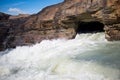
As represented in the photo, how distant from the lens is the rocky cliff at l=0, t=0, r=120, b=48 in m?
14.3

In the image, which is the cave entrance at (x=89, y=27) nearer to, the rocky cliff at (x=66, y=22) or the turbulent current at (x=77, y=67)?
the rocky cliff at (x=66, y=22)

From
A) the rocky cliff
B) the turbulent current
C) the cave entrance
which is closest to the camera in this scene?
the turbulent current

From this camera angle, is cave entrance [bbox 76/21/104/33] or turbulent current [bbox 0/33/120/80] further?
cave entrance [bbox 76/21/104/33]

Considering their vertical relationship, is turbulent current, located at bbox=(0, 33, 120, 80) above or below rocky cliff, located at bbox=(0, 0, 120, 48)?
below

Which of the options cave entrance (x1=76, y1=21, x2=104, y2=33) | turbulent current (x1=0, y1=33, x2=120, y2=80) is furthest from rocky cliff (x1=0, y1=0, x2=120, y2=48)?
turbulent current (x1=0, y1=33, x2=120, y2=80)

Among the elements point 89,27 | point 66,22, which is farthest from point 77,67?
point 89,27

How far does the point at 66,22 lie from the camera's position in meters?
17.7

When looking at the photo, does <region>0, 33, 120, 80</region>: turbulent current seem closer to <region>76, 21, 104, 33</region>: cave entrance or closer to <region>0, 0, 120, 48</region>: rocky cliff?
<region>0, 0, 120, 48</region>: rocky cliff

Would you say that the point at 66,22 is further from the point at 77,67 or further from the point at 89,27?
the point at 77,67

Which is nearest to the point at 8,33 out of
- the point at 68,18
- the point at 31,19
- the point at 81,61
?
the point at 31,19

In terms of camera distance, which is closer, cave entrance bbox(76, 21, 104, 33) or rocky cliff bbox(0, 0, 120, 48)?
rocky cliff bbox(0, 0, 120, 48)

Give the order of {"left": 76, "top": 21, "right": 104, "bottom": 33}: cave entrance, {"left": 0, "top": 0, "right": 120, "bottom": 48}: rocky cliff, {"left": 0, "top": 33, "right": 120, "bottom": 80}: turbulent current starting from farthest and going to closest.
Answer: {"left": 76, "top": 21, "right": 104, "bottom": 33}: cave entrance < {"left": 0, "top": 0, "right": 120, "bottom": 48}: rocky cliff < {"left": 0, "top": 33, "right": 120, "bottom": 80}: turbulent current

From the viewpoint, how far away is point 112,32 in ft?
47.4

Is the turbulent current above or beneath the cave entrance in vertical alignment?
beneath
